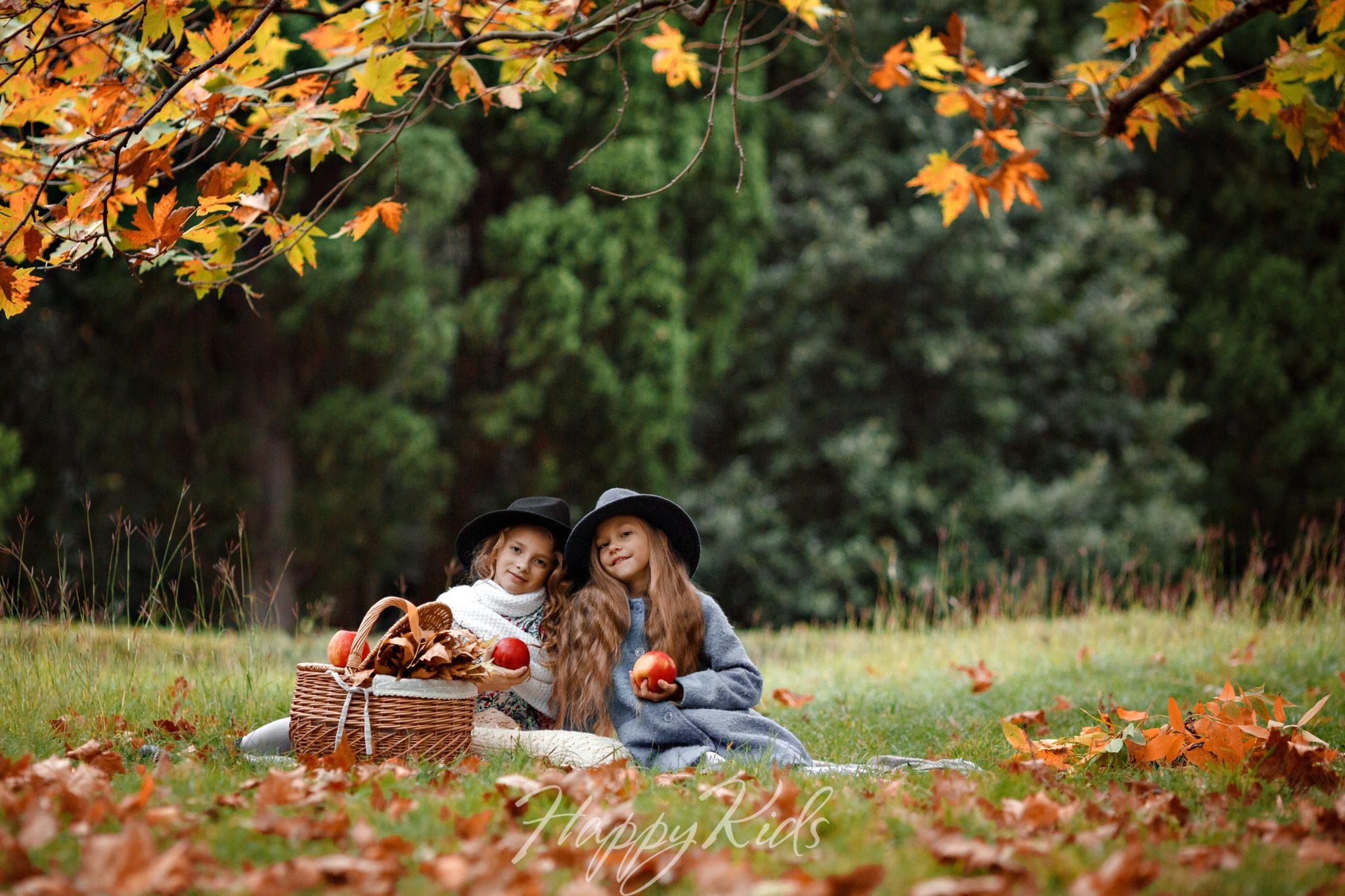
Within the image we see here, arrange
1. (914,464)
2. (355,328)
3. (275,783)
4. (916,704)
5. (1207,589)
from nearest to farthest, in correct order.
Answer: (275,783) < (916,704) < (1207,589) < (355,328) < (914,464)

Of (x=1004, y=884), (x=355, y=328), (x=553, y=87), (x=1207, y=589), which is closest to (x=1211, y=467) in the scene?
(x=1207, y=589)

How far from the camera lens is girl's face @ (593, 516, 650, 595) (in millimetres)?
3959

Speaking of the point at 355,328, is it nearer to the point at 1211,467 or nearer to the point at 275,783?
the point at 275,783

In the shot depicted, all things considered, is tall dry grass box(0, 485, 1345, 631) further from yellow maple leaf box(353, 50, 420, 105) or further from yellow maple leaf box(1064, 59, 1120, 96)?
yellow maple leaf box(1064, 59, 1120, 96)

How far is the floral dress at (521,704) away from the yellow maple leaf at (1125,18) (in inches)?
111

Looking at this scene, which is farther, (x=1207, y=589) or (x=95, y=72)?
(x=1207, y=589)

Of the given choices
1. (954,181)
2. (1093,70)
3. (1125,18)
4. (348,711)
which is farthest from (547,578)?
(1093,70)

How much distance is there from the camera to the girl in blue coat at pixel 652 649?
3.61m

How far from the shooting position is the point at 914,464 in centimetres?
1164

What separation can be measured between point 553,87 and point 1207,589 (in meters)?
6.24

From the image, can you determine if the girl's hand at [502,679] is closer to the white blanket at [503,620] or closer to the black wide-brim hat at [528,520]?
the white blanket at [503,620]

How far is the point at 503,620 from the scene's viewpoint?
393 centimetres

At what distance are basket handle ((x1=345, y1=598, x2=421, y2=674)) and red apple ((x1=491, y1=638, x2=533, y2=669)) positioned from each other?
0.29m

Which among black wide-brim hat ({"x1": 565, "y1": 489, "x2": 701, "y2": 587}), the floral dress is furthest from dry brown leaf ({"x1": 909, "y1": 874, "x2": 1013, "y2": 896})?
the floral dress
